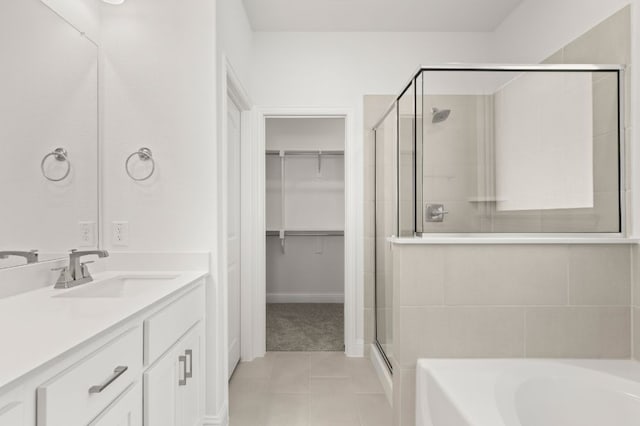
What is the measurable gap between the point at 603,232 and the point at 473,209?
0.67m

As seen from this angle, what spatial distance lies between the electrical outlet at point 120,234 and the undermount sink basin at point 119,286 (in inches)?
8.9

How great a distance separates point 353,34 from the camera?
3.10 m

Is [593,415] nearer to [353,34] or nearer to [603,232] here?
[603,232]

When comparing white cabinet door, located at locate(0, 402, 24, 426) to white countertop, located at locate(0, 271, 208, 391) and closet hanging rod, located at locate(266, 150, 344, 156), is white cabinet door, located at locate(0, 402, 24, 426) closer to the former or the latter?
white countertop, located at locate(0, 271, 208, 391)

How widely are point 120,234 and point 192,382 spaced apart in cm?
85

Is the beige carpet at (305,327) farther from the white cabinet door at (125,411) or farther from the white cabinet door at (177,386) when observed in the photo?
the white cabinet door at (125,411)

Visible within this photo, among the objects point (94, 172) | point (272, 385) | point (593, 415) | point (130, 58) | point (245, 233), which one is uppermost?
point (130, 58)

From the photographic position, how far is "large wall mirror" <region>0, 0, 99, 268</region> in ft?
4.48

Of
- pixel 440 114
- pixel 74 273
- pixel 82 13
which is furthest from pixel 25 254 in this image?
pixel 440 114

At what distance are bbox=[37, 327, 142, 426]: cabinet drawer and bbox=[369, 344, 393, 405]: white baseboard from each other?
1651 mm

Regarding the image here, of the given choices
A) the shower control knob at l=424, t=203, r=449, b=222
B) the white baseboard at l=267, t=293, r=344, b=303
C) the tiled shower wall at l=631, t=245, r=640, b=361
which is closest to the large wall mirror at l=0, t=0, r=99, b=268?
the shower control knob at l=424, t=203, r=449, b=222

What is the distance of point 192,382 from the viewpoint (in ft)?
5.59

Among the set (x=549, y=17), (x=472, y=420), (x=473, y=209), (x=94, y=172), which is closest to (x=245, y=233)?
(x=94, y=172)

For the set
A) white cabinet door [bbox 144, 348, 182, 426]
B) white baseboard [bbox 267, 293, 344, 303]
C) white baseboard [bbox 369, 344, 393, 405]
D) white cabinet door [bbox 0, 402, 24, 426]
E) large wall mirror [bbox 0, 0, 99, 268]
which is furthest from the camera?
white baseboard [bbox 267, 293, 344, 303]
